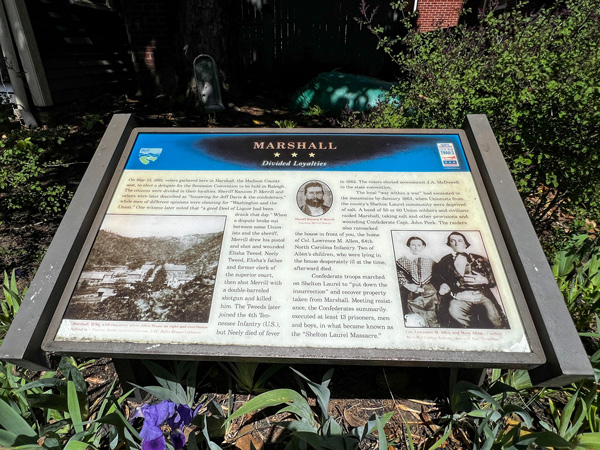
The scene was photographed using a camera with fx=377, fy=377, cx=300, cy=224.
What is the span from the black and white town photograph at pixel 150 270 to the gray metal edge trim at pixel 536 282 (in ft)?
3.87

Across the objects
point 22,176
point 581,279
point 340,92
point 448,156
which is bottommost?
point 581,279

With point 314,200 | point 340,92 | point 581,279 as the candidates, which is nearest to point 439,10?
point 340,92

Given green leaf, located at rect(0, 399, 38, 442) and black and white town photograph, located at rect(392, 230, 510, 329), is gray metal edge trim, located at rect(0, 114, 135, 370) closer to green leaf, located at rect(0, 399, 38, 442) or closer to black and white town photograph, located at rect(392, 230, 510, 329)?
green leaf, located at rect(0, 399, 38, 442)

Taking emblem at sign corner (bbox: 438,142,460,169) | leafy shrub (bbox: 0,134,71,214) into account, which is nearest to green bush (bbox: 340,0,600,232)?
emblem at sign corner (bbox: 438,142,460,169)

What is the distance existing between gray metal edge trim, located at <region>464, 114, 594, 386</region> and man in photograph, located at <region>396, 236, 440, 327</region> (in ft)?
1.10

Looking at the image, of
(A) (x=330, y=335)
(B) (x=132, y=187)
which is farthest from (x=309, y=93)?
(A) (x=330, y=335)

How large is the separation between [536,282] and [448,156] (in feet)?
2.30

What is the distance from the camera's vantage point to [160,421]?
A: 3.65ft

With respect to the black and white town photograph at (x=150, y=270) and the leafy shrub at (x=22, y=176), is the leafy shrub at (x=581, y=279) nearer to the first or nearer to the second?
the black and white town photograph at (x=150, y=270)

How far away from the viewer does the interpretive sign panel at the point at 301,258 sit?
1.34 metres

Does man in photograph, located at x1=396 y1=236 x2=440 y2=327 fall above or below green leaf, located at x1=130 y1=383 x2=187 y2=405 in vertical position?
above

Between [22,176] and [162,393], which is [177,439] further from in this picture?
[22,176]

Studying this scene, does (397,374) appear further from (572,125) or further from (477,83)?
Result: (477,83)

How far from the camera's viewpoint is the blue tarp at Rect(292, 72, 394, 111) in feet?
18.2
